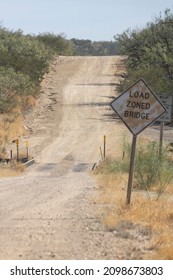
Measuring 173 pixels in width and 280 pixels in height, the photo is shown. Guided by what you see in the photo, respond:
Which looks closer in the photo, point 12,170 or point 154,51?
point 12,170

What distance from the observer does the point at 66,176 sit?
78.7 ft

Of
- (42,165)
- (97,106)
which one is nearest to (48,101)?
(97,106)

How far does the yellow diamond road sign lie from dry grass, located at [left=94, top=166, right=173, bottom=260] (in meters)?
1.68

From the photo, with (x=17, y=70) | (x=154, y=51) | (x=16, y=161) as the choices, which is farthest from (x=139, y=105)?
(x=17, y=70)

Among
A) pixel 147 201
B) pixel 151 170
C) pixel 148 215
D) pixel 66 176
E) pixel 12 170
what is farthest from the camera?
pixel 12 170

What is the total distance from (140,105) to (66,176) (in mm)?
13623

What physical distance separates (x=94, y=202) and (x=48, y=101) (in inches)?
1512

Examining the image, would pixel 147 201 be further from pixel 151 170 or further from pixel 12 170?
pixel 12 170

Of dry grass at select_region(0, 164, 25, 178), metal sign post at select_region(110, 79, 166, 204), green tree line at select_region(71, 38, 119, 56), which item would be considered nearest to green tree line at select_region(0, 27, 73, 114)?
dry grass at select_region(0, 164, 25, 178)

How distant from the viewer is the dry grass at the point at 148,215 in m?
7.99

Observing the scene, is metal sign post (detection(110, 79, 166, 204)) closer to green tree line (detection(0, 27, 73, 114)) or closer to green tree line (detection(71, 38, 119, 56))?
green tree line (detection(0, 27, 73, 114))

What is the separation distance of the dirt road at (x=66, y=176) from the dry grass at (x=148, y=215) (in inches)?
10.0

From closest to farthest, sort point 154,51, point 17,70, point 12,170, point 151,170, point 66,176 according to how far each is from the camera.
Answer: point 151,170 < point 66,176 < point 12,170 < point 154,51 < point 17,70
